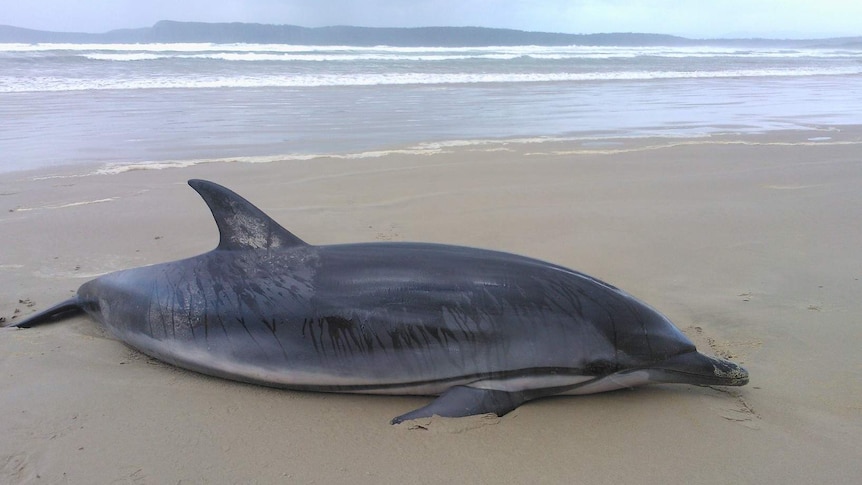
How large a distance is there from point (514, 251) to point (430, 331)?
94.0 inches

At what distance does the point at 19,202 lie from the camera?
659 centimetres

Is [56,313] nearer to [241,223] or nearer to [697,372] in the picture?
[241,223]

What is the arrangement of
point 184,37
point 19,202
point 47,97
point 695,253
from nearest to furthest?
point 695,253, point 19,202, point 47,97, point 184,37

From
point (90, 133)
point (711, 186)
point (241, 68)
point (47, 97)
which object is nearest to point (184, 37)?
point (241, 68)

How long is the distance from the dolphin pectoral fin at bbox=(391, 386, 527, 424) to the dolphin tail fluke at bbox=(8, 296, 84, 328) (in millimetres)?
2399

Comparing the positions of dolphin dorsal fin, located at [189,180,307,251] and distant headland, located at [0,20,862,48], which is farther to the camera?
distant headland, located at [0,20,862,48]

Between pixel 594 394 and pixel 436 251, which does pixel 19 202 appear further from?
pixel 594 394

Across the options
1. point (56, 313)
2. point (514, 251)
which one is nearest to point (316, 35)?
point (514, 251)

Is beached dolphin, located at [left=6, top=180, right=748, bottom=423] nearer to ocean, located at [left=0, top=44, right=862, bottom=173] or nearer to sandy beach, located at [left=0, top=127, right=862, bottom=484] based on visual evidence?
sandy beach, located at [left=0, top=127, right=862, bottom=484]

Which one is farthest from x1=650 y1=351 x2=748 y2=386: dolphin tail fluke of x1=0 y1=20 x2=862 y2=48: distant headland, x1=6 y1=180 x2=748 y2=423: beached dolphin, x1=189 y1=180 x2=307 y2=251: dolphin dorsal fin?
x1=0 y1=20 x2=862 y2=48: distant headland

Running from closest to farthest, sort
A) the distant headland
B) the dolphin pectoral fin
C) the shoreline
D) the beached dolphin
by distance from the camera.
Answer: the dolphin pectoral fin → the beached dolphin → the shoreline → the distant headland

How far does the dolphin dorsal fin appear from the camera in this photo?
3379 millimetres

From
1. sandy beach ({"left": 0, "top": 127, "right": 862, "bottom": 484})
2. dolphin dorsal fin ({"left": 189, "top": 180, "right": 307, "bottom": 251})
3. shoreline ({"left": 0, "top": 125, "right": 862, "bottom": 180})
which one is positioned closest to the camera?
sandy beach ({"left": 0, "top": 127, "right": 862, "bottom": 484})

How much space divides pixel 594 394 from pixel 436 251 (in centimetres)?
106
